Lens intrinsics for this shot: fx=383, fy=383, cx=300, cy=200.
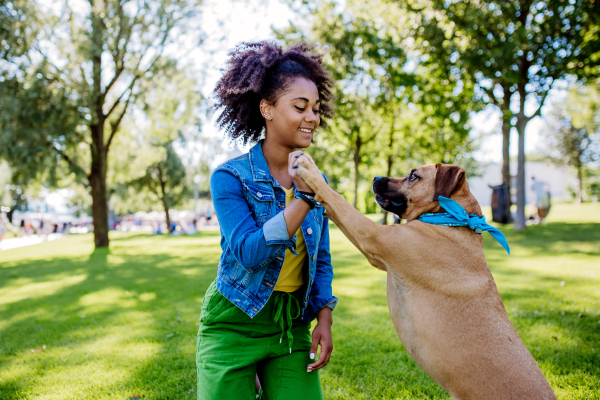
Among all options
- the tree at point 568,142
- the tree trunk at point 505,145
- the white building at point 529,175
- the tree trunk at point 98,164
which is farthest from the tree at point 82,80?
the white building at point 529,175

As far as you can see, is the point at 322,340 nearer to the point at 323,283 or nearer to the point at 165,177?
the point at 323,283

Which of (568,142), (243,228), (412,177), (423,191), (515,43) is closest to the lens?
(243,228)

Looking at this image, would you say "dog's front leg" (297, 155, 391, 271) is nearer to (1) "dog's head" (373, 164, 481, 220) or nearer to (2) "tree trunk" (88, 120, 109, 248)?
(1) "dog's head" (373, 164, 481, 220)

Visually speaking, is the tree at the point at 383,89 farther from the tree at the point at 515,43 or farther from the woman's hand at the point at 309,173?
the woman's hand at the point at 309,173

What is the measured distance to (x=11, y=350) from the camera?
5301 millimetres

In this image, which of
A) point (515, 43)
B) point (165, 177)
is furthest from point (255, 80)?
point (165, 177)

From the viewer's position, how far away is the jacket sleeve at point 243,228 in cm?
197

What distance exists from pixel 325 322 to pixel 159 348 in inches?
130

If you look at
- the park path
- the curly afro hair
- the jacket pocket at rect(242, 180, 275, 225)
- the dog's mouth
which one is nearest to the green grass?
the dog's mouth

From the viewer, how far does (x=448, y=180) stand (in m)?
2.97

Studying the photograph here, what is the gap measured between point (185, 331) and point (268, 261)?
13.4 ft

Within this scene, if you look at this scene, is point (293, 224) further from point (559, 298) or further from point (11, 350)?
point (559, 298)

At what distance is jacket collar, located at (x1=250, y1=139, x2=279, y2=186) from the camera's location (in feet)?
7.73

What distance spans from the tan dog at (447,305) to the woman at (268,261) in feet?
0.98
